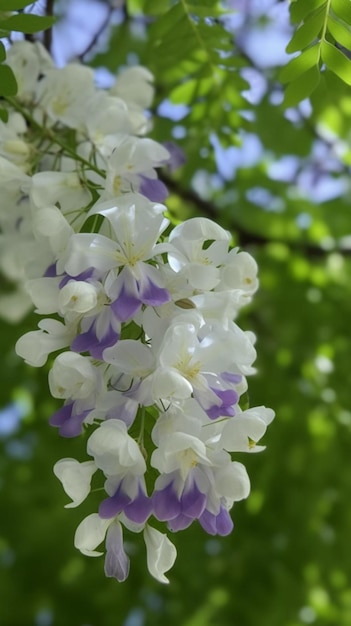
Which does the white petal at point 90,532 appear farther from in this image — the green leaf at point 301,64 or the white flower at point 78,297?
the green leaf at point 301,64

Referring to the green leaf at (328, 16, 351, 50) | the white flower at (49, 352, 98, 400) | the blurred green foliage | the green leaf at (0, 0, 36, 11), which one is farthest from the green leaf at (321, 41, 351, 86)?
the blurred green foliage

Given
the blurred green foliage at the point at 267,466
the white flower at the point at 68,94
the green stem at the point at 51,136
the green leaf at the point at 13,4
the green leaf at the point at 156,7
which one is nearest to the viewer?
the green leaf at the point at 13,4

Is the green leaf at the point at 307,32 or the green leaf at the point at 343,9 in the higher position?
the green leaf at the point at 343,9

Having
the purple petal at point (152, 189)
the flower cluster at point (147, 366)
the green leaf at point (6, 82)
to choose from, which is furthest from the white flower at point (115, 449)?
Answer: the green leaf at point (6, 82)

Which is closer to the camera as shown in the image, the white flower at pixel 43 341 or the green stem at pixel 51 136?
the white flower at pixel 43 341

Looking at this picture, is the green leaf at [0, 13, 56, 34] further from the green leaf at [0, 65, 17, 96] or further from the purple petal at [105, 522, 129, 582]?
the purple petal at [105, 522, 129, 582]

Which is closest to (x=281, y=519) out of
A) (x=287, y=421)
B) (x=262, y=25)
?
(x=287, y=421)

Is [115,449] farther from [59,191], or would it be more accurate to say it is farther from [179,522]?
[59,191]

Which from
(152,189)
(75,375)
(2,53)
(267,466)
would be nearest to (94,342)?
(75,375)
